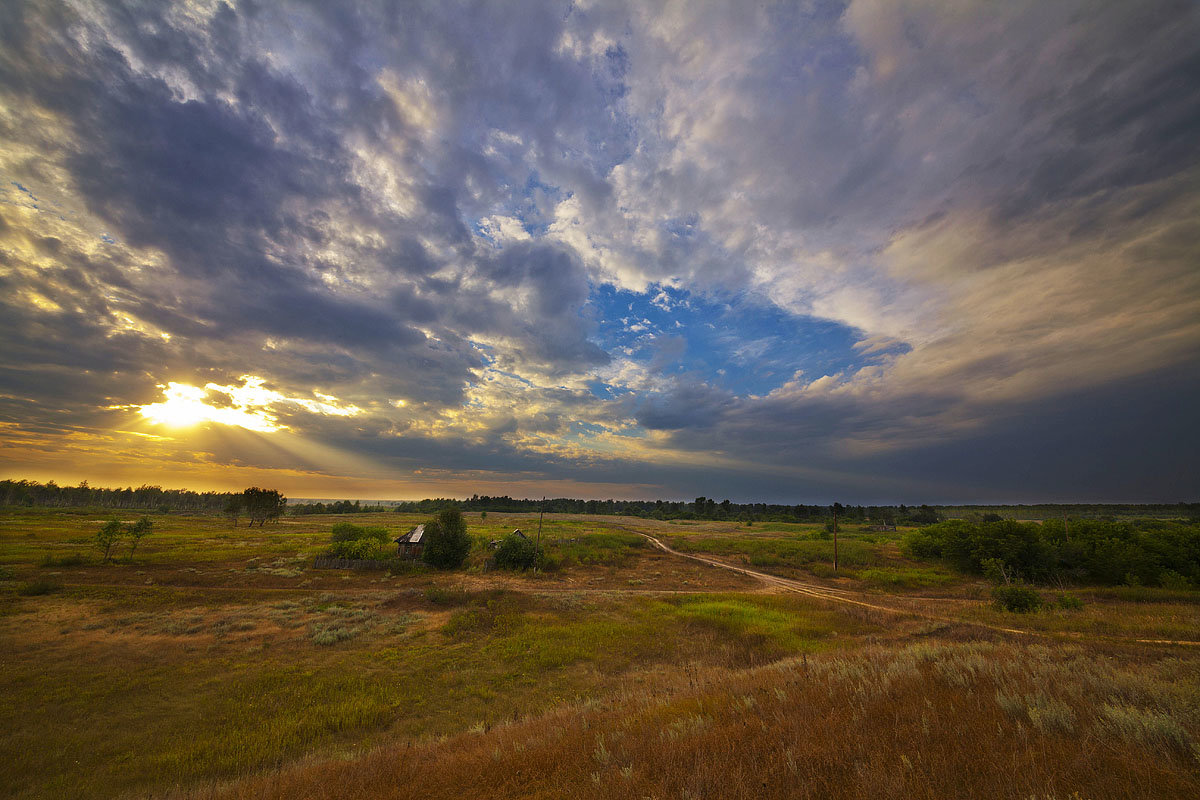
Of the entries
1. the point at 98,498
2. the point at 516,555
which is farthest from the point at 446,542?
the point at 98,498

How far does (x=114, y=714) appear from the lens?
14.2 metres

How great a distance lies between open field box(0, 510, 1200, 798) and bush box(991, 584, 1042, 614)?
1.06m

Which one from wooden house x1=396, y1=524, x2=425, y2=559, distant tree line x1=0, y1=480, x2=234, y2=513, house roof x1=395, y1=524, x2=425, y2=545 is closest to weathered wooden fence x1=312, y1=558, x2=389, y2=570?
wooden house x1=396, y1=524, x2=425, y2=559

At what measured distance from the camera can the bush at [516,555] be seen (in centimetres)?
4762

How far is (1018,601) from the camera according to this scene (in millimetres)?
23312

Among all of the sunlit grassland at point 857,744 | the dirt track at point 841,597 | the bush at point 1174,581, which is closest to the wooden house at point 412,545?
the dirt track at point 841,597

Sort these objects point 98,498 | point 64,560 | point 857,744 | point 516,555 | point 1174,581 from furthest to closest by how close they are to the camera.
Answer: point 98,498, point 516,555, point 64,560, point 1174,581, point 857,744

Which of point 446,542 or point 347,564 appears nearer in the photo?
point 347,564

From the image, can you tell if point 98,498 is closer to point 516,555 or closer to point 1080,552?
point 516,555

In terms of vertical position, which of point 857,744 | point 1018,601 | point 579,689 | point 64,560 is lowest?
point 579,689

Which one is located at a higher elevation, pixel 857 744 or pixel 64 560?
→ pixel 857 744

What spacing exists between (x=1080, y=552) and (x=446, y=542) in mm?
60993

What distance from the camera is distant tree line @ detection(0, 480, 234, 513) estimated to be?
14875cm

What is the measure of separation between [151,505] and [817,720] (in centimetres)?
27072
